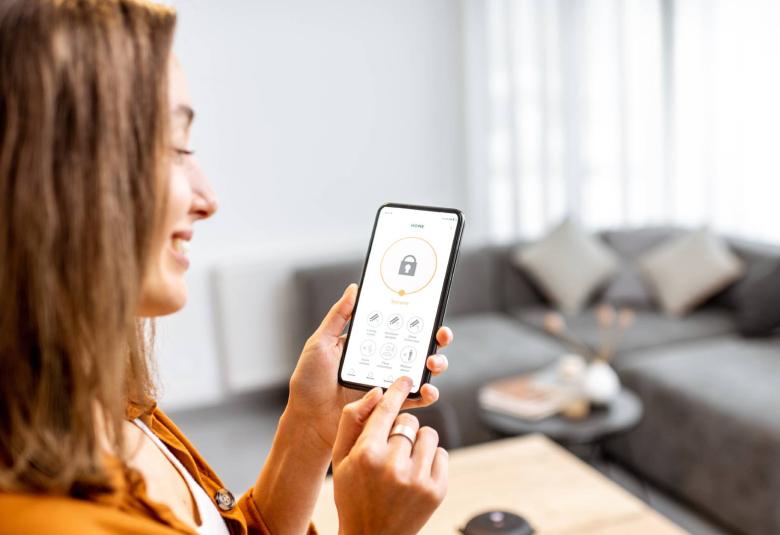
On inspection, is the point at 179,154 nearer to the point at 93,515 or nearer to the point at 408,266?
the point at 93,515

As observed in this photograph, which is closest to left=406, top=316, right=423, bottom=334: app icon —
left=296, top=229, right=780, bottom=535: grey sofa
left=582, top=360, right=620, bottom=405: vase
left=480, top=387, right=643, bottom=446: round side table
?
left=296, top=229, right=780, bottom=535: grey sofa

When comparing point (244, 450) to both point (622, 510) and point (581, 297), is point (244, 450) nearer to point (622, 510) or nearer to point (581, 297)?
point (581, 297)

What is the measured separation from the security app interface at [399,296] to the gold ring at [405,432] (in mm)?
144

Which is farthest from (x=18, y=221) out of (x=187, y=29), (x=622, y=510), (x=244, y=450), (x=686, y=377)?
(x=187, y=29)

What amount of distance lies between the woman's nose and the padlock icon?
1.10 ft

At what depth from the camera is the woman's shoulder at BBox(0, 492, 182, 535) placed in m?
0.53

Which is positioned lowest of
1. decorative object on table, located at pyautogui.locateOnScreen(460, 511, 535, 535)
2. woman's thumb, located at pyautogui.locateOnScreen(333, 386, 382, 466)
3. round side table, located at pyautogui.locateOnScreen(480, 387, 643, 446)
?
round side table, located at pyautogui.locateOnScreen(480, 387, 643, 446)

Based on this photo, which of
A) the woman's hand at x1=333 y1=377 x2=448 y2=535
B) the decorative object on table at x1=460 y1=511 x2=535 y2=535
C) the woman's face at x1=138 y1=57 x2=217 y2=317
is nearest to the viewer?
the woman's face at x1=138 y1=57 x2=217 y2=317

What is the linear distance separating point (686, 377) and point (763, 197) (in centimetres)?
143

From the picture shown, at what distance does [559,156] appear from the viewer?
4.43 metres

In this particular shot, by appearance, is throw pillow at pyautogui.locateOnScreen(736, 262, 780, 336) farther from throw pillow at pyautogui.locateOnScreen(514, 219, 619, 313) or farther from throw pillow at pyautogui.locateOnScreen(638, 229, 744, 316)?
Answer: throw pillow at pyautogui.locateOnScreen(514, 219, 619, 313)

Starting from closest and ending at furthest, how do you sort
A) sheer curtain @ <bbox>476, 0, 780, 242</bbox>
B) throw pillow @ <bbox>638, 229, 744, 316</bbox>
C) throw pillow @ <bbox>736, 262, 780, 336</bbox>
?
throw pillow @ <bbox>736, 262, 780, 336</bbox> < throw pillow @ <bbox>638, 229, 744, 316</bbox> < sheer curtain @ <bbox>476, 0, 780, 242</bbox>

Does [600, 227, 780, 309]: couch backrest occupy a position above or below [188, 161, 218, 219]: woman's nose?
below

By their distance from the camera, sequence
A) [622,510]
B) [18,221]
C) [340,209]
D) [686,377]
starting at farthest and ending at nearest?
[340,209] → [686,377] → [622,510] → [18,221]
